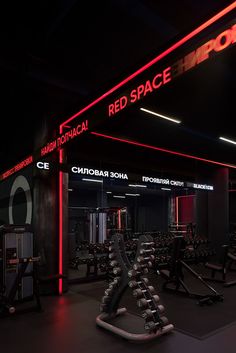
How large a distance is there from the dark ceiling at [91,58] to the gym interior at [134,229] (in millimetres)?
81

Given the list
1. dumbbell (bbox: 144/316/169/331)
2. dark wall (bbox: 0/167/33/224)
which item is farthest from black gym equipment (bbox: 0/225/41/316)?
dumbbell (bbox: 144/316/169/331)

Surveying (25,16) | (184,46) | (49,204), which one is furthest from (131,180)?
(184,46)

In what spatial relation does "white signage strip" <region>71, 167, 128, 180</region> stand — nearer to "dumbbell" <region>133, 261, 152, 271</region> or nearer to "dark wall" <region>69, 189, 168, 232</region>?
"dumbbell" <region>133, 261, 152, 271</region>

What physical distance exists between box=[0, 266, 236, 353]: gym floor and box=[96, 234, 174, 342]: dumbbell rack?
3.4 inches

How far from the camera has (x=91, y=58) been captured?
4.77 metres

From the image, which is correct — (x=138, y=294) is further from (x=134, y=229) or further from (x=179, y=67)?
(x=134, y=229)

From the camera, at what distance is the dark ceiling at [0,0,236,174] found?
3.68 m

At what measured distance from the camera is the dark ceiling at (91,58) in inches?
145

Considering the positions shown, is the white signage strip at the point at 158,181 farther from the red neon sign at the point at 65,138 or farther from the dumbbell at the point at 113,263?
the dumbbell at the point at 113,263

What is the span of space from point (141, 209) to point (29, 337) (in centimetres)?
886

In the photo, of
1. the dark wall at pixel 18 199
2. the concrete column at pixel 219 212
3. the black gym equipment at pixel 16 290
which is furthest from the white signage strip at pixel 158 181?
the black gym equipment at pixel 16 290

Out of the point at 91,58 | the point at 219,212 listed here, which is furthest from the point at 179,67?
the point at 219,212

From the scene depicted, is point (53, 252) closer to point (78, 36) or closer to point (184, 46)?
point (78, 36)

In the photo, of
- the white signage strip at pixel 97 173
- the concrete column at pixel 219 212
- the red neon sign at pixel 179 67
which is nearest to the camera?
the red neon sign at pixel 179 67
